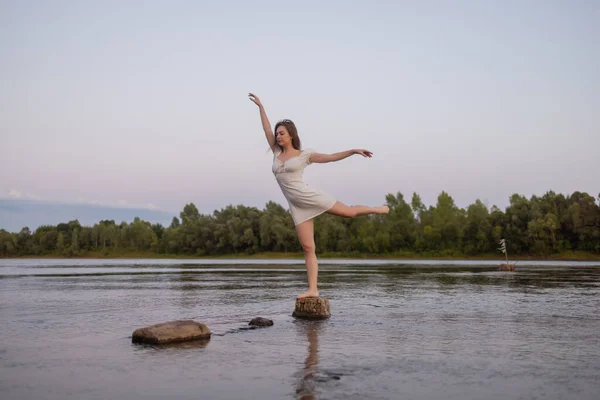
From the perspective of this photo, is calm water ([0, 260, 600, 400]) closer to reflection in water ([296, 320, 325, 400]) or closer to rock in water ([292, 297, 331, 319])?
reflection in water ([296, 320, 325, 400])

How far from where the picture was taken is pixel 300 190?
9141mm

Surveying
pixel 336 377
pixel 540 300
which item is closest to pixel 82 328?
pixel 336 377

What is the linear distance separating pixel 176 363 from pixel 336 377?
1.72m

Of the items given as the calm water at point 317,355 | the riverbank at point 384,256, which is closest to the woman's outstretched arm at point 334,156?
the calm water at point 317,355

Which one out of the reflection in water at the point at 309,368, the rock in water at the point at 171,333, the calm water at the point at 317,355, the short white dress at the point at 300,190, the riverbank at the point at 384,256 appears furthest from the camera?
the riverbank at the point at 384,256

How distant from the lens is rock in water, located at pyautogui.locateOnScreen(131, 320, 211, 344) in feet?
23.2

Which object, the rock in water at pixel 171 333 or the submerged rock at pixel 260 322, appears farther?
the submerged rock at pixel 260 322

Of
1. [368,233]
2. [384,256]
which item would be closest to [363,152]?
[384,256]

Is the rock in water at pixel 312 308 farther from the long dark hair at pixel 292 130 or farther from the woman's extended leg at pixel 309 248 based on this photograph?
the long dark hair at pixel 292 130

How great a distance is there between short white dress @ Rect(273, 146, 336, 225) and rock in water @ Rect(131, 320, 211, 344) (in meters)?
2.66

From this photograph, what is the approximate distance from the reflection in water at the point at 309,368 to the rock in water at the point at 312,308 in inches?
41.8

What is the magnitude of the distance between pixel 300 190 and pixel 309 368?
407 cm

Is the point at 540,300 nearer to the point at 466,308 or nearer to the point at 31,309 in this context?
the point at 466,308

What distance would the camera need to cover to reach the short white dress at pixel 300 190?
912 centimetres
